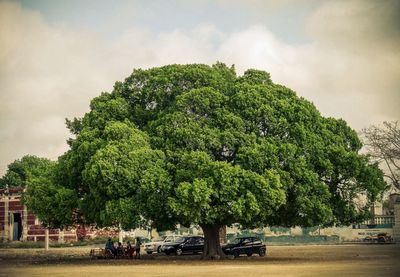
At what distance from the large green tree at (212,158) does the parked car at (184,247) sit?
674cm

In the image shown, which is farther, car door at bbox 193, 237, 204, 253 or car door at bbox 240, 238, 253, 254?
car door at bbox 193, 237, 204, 253

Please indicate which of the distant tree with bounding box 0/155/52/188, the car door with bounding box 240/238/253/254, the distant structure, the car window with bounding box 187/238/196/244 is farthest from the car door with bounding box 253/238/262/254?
the distant tree with bounding box 0/155/52/188

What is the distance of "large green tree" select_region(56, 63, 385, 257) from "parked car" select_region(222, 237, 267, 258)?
327 cm

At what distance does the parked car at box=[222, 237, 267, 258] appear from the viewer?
37688 mm

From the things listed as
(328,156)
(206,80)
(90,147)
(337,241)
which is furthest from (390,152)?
(90,147)

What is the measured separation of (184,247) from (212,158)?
11.4 m

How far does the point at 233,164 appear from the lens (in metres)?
32.0

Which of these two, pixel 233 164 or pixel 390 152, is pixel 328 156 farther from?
pixel 390 152

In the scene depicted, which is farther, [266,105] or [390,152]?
[390,152]

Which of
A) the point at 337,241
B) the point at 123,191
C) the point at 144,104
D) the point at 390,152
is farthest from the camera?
the point at 337,241

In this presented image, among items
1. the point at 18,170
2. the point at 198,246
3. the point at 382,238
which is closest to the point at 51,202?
the point at 198,246

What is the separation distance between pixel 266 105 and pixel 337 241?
33.7m

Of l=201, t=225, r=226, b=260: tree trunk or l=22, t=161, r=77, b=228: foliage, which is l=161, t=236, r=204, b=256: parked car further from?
l=22, t=161, r=77, b=228: foliage

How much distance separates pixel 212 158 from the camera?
3186 centimetres
